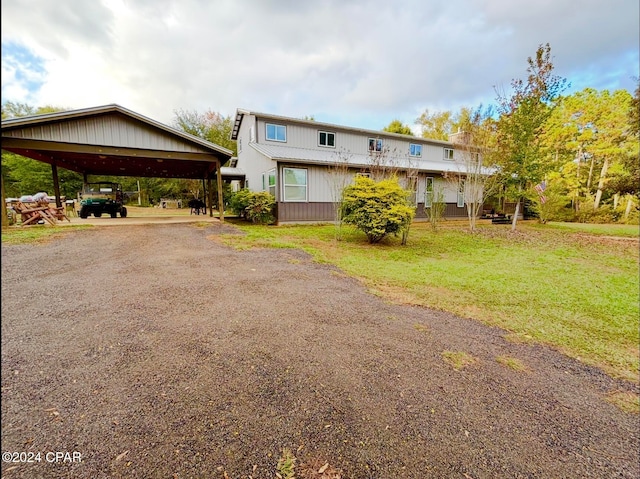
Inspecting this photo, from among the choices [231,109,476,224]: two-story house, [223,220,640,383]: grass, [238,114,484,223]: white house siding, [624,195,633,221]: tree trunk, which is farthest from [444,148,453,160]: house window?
[624,195,633,221]: tree trunk

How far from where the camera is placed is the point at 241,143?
19.4m

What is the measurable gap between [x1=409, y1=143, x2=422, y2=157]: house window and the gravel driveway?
56.2 ft

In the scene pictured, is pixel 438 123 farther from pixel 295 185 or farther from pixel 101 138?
pixel 101 138

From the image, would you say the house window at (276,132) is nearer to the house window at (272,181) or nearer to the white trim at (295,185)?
the house window at (272,181)

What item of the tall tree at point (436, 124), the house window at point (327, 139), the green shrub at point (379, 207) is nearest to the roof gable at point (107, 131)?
the green shrub at point (379, 207)

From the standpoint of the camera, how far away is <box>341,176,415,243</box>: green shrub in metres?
8.84

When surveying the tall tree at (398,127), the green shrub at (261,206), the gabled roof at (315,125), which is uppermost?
the tall tree at (398,127)

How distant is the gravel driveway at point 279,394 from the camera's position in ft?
6.52

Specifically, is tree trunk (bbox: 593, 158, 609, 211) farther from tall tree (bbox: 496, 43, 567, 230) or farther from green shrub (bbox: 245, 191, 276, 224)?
green shrub (bbox: 245, 191, 276, 224)

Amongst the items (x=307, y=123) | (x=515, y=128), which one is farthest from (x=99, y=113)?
(x=515, y=128)

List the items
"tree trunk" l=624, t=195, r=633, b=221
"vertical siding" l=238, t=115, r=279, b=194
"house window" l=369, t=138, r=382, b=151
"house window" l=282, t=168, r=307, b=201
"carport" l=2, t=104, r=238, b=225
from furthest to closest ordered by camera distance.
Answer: "tree trunk" l=624, t=195, r=633, b=221 < "house window" l=369, t=138, r=382, b=151 < "vertical siding" l=238, t=115, r=279, b=194 < "house window" l=282, t=168, r=307, b=201 < "carport" l=2, t=104, r=238, b=225

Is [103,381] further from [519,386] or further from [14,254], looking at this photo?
[14,254]

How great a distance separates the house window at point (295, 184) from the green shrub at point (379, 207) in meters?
5.10

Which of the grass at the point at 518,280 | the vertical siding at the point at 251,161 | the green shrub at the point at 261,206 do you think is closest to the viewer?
the grass at the point at 518,280
